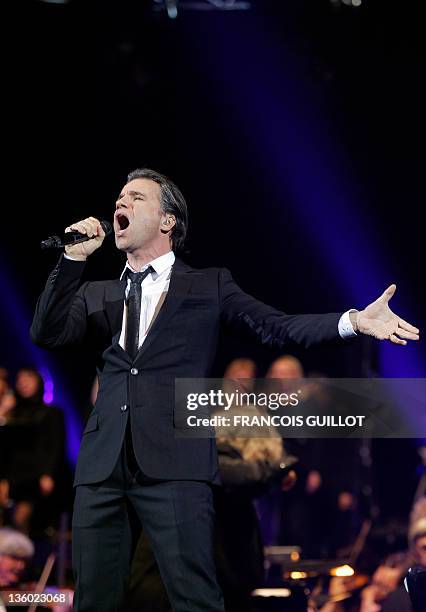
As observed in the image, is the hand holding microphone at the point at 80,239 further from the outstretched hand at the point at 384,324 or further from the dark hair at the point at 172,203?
the outstretched hand at the point at 384,324

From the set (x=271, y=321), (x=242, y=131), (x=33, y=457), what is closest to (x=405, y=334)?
(x=271, y=321)

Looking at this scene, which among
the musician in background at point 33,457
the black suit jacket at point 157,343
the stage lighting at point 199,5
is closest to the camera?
the black suit jacket at point 157,343


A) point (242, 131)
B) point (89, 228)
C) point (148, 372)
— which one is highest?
point (242, 131)

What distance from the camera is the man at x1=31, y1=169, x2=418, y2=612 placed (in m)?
2.57

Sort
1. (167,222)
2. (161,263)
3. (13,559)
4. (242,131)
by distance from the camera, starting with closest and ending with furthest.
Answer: (161,263)
(167,222)
(13,559)
(242,131)

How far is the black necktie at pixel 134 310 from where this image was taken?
9.13 ft

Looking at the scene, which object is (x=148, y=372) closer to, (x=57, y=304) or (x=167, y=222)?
(x=57, y=304)

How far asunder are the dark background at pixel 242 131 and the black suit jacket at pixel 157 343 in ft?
11.9

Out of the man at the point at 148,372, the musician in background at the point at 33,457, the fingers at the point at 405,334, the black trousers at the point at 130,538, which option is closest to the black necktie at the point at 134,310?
the man at the point at 148,372

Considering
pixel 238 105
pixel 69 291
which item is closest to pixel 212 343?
pixel 69 291

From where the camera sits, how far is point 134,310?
2.83 m

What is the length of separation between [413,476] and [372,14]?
10.3 feet

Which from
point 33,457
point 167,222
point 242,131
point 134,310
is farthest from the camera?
point 242,131

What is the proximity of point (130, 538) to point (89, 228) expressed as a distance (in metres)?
0.91
